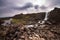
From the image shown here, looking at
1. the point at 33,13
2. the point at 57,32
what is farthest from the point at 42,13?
the point at 57,32

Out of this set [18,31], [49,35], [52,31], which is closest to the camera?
[18,31]

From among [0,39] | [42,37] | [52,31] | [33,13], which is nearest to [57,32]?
[52,31]

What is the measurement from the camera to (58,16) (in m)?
98.1

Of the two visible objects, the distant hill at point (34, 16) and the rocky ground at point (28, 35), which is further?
the distant hill at point (34, 16)

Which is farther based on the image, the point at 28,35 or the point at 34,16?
the point at 34,16

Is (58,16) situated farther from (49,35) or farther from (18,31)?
(18,31)

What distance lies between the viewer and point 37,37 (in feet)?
193

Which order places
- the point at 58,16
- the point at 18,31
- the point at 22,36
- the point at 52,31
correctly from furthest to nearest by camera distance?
the point at 58,16 < the point at 52,31 < the point at 18,31 < the point at 22,36

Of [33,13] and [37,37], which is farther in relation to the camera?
[33,13]

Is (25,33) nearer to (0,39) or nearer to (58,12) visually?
(0,39)

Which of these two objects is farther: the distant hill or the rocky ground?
the distant hill

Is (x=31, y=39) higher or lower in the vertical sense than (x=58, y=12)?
lower

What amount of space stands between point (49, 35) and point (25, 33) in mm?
11925

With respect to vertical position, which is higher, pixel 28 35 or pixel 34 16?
pixel 34 16
